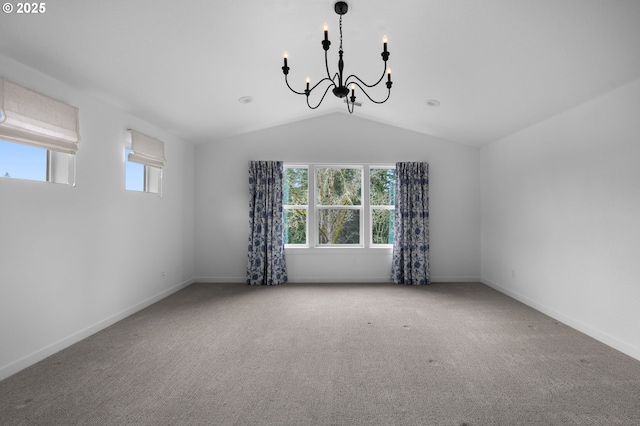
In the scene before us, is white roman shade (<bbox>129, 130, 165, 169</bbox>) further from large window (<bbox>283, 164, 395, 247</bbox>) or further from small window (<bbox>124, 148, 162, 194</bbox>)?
large window (<bbox>283, 164, 395, 247</bbox>)

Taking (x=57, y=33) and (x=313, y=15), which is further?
(x=313, y=15)

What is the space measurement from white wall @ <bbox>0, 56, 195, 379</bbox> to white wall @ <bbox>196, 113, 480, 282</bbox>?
940 mm

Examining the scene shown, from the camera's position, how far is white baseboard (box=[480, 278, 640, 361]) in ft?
8.83

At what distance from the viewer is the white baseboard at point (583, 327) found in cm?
269

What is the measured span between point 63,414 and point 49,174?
6.55 feet

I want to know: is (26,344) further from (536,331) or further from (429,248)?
(429,248)

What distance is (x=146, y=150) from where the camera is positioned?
397 centimetres

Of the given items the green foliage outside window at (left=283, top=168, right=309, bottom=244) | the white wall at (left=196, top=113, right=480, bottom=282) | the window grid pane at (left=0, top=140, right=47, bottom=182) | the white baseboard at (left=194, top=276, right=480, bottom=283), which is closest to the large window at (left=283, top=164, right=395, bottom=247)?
the green foliage outside window at (left=283, top=168, right=309, bottom=244)

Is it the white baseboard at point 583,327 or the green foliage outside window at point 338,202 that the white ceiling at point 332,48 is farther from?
the white baseboard at point 583,327

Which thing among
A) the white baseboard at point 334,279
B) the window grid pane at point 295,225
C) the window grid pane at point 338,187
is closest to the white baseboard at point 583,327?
the white baseboard at point 334,279

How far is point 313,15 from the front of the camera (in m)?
2.59

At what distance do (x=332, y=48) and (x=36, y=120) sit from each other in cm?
265

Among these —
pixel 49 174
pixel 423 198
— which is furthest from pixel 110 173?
pixel 423 198

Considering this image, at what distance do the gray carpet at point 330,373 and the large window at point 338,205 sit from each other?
1.90 meters
